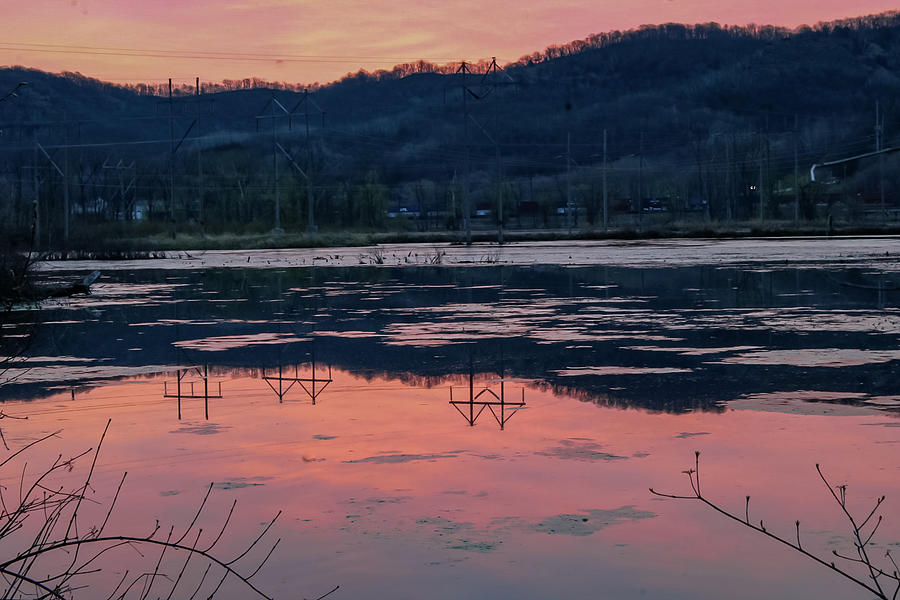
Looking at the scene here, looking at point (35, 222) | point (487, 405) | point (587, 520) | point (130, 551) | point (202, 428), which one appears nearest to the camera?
point (130, 551)

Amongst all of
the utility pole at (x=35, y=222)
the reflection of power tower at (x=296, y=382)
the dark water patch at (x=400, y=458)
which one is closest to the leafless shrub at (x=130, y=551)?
the utility pole at (x=35, y=222)

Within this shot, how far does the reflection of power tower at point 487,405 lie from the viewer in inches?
441

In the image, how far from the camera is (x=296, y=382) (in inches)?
539

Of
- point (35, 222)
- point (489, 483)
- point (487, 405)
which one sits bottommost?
point (489, 483)

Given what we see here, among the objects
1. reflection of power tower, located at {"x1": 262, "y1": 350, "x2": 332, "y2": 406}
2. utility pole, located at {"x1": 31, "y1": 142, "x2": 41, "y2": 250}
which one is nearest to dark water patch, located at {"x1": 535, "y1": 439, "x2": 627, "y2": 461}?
reflection of power tower, located at {"x1": 262, "y1": 350, "x2": 332, "y2": 406}

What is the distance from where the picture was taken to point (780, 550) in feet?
22.2

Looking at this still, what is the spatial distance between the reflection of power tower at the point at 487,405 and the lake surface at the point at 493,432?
5 centimetres

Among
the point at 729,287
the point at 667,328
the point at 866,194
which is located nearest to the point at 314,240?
the point at 729,287

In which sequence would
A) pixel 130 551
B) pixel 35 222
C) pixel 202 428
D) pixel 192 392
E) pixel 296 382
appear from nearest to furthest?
pixel 130 551, pixel 35 222, pixel 202 428, pixel 192 392, pixel 296 382

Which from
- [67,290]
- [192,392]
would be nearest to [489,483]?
[192,392]

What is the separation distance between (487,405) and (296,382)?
114 inches

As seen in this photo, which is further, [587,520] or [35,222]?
[35,222]

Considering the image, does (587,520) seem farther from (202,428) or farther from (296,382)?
(296,382)

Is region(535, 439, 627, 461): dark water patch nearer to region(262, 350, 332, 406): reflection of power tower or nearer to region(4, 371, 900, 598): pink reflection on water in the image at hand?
region(4, 371, 900, 598): pink reflection on water
